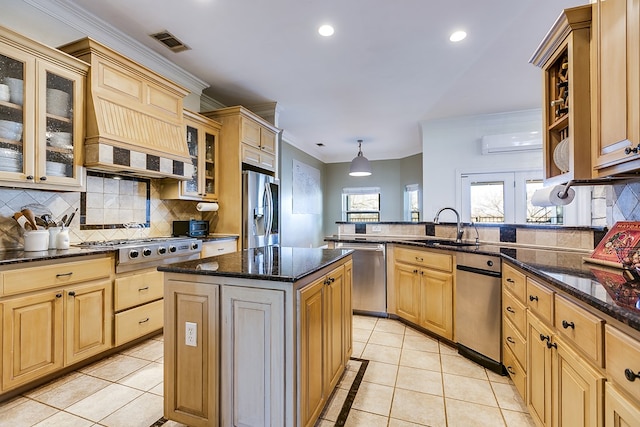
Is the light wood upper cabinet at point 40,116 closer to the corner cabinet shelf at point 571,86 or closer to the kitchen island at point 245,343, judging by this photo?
the kitchen island at point 245,343

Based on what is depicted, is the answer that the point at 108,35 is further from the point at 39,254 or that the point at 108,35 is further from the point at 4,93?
the point at 39,254

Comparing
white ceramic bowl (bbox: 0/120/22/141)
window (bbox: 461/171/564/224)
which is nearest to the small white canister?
white ceramic bowl (bbox: 0/120/22/141)

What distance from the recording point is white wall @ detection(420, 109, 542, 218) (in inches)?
177

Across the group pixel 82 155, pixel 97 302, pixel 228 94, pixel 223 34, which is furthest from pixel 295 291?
pixel 228 94

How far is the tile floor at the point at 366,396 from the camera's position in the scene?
5.56 ft

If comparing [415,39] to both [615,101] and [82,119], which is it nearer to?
[615,101]

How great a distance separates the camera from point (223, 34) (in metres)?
2.71

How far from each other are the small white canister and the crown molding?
170 cm

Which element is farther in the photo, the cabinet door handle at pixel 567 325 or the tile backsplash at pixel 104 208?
the tile backsplash at pixel 104 208

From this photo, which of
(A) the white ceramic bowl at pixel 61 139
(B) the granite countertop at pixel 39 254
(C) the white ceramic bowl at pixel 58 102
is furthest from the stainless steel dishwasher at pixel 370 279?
(C) the white ceramic bowl at pixel 58 102

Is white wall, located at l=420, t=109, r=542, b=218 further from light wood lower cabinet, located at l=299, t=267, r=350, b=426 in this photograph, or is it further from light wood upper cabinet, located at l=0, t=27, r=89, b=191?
light wood upper cabinet, located at l=0, t=27, r=89, b=191

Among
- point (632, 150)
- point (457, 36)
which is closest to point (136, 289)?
point (632, 150)

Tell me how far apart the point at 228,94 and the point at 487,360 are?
418 cm

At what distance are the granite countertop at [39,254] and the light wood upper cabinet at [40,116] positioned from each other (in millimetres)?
476
